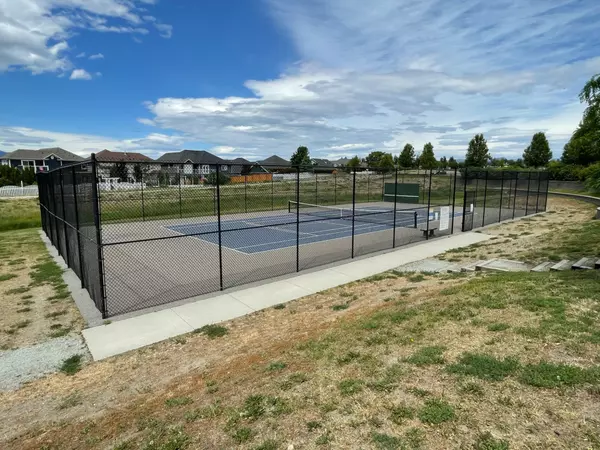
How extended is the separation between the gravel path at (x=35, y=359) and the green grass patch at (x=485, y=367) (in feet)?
17.4

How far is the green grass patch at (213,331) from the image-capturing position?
616 cm

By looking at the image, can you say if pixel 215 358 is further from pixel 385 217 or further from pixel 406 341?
pixel 385 217

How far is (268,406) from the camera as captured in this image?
3.63 metres

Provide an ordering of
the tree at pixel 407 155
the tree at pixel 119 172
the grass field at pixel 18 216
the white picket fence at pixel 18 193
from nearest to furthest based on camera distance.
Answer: the tree at pixel 119 172
the grass field at pixel 18 216
the white picket fence at pixel 18 193
the tree at pixel 407 155

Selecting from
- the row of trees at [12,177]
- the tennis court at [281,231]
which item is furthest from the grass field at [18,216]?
the row of trees at [12,177]

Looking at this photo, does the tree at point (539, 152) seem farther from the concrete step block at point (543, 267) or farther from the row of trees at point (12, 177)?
the row of trees at point (12, 177)

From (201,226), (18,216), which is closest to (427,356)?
(201,226)

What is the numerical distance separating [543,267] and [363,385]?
24.4 ft

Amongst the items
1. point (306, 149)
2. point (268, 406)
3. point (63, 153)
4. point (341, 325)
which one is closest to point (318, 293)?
point (341, 325)

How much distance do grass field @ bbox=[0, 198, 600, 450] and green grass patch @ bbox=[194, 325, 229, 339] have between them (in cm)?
3

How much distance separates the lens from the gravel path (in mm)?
4902

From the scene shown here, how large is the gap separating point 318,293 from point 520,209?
65.2ft

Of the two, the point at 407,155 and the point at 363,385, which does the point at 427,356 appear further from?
the point at 407,155

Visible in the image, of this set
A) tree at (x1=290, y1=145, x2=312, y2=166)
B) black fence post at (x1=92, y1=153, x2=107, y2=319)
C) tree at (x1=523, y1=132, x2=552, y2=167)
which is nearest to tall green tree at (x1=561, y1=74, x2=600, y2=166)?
black fence post at (x1=92, y1=153, x2=107, y2=319)
